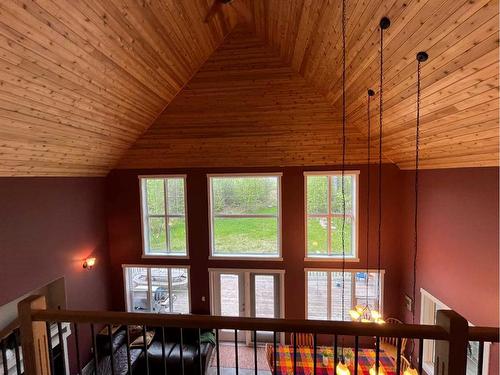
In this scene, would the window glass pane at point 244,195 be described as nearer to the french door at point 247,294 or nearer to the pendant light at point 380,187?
the french door at point 247,294

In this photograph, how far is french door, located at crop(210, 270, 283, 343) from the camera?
21.2 ft

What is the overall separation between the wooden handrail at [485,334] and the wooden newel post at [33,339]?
2306 mm

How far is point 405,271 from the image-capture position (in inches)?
231

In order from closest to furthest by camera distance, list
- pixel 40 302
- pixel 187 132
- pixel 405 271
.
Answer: pixel 40 302
pixel 187 132
pixel 405 271

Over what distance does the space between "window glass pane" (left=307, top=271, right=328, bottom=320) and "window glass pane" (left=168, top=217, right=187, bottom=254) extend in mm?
3217

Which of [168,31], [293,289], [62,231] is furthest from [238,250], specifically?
[168,31]

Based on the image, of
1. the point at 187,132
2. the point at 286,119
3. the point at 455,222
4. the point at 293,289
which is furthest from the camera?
the point at 293,289

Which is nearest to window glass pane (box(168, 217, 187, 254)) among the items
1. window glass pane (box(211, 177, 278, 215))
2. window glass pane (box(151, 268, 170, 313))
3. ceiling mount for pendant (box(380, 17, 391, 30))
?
window glass pane (box(151, 268, 170, 313))

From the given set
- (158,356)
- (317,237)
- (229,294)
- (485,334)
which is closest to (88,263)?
(158,356)

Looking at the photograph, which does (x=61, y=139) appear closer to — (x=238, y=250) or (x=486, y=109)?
(x=238, y=250)

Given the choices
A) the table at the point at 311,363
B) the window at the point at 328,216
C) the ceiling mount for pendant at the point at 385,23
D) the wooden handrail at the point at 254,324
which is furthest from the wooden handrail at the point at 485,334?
the window at the point at 328,216

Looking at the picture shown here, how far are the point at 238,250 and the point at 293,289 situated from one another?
1.62m

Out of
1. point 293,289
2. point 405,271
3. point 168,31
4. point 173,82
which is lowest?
point 293,289

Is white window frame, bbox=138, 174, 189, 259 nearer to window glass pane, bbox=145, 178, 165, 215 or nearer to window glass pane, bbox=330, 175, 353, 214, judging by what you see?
window glass pane, bbox=145, 178, 165, 215
